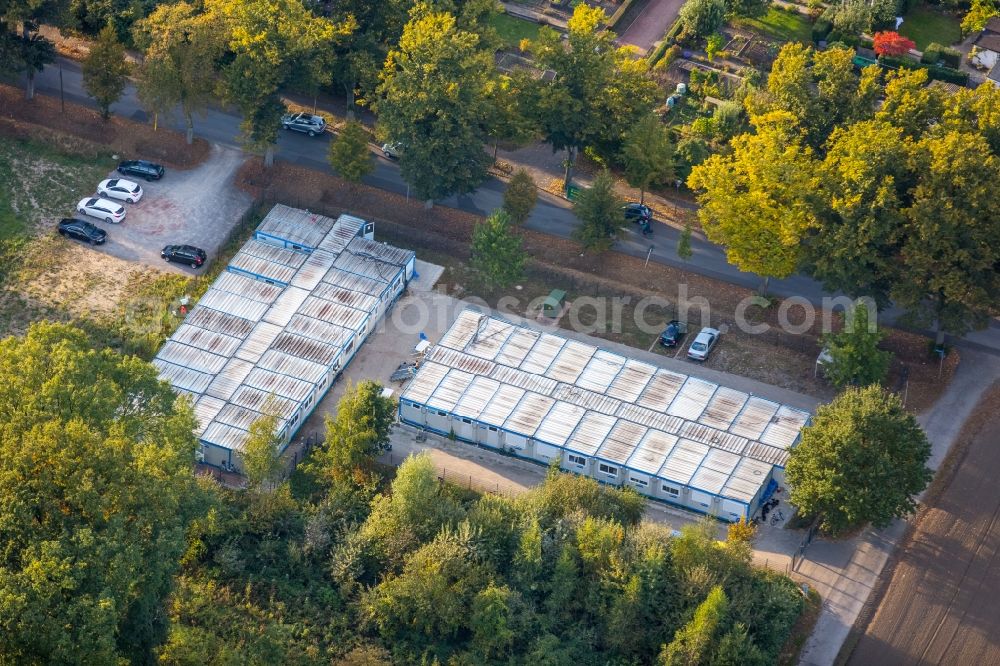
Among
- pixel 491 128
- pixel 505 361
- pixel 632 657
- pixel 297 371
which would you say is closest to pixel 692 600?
pixel 632 657

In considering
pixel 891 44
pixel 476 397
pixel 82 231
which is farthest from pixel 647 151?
pixel 82 231

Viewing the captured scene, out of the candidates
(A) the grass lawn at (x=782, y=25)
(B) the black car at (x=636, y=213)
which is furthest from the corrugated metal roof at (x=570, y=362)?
(A) the grass lawn at (x=782, y=25)

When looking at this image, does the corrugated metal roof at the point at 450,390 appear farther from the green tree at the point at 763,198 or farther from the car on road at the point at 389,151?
the car on road at the point at 389,151

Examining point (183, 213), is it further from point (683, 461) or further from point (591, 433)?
point (683, 461)

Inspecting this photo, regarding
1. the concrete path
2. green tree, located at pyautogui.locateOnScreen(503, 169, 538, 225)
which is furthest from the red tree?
the concrete path

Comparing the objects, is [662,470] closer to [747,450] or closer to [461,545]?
[747,450]

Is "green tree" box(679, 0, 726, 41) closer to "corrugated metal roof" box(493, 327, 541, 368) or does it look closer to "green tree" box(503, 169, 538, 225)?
"green tree" box(503, 169, 538, 225)
